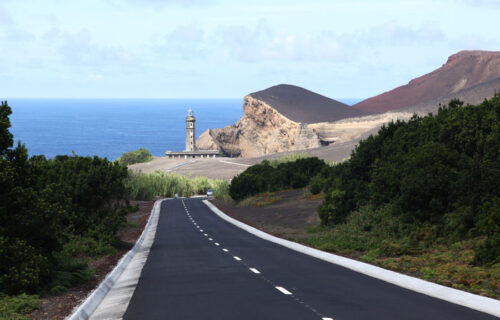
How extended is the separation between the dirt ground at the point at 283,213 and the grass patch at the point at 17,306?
22480mm

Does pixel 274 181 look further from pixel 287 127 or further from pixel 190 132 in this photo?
pixel 287 127

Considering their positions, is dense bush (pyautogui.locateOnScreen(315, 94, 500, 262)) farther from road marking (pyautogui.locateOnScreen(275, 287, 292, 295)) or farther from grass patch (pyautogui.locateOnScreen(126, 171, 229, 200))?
grass patch (pyautogui.locateOnScreen(126, 171, 229, 200))

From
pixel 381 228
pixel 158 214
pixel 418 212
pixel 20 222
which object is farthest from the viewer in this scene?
pixel 158 214

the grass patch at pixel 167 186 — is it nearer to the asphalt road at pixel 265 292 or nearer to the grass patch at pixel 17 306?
the asphalt road at pixel 265 292

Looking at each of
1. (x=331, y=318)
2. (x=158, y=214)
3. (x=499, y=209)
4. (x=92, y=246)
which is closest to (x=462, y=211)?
(x=499, y=209)

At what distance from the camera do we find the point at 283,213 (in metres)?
50.5

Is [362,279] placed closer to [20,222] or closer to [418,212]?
[20,222]

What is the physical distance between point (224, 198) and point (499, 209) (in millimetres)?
58588

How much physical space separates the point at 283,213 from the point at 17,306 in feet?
126

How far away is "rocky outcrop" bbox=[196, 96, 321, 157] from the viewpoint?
588ft

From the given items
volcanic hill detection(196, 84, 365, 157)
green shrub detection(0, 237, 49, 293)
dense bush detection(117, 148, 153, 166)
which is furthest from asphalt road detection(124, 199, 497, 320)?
dense bush detection(117, 148, 153, 166)

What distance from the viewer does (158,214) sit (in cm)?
6288

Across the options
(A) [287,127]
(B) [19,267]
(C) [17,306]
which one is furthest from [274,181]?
(A) [287,127]

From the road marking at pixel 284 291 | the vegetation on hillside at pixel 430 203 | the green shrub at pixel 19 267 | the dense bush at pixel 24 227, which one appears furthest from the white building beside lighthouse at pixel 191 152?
the green shrub at pixel 19 267
